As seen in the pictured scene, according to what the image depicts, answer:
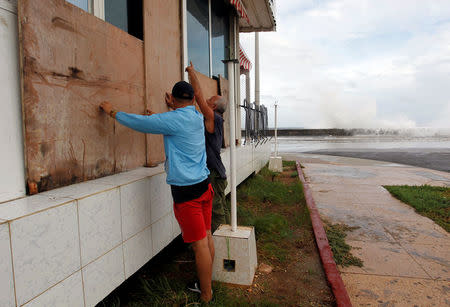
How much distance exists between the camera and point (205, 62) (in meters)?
5.97

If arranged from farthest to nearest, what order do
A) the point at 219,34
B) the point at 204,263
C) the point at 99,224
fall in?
the point at 219,34, the point at 204,263, the point at 99,224

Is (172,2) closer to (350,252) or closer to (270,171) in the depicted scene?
(350,252)

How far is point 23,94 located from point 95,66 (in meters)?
0.78

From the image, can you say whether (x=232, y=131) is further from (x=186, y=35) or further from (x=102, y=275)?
(x=186, y=35)

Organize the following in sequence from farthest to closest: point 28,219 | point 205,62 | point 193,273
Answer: point 205,62 → point 193,273 → point 28,219

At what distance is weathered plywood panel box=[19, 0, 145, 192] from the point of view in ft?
6.81

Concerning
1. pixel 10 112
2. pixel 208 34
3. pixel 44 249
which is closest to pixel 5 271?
pixel 44 249

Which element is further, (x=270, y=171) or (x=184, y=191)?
A: (x=270, y=171)

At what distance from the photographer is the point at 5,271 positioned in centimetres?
159

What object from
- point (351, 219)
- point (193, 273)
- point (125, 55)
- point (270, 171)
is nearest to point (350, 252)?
point (351, 219)

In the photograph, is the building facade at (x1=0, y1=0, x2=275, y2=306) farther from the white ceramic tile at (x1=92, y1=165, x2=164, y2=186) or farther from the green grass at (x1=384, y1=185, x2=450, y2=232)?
the green grass at (x1=384, y1=185, x2=450, y2=232)

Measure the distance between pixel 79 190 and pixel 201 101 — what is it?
1256mm

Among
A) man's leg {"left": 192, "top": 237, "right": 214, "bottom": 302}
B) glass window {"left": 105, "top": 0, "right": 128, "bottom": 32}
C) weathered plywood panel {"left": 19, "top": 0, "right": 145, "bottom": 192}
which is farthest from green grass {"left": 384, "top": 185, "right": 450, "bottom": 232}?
glass window {"left": 105, "top": 0, "right": 128, "bottom": 32}

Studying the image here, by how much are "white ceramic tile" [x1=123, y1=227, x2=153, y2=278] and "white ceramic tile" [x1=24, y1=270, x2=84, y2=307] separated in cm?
51
